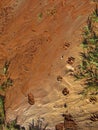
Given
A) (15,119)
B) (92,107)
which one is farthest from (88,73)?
(15,119)

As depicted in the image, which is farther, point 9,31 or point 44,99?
point 9,31

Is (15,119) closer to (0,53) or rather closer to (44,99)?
(44,99)

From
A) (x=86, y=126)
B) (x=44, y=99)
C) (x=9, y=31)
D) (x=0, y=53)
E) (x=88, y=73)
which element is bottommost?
(x=86, y=126)

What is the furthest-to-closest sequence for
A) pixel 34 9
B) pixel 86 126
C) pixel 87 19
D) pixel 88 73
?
pixel 34 9 → pixel 87 19 → pixel 88 73 → pixel 86 126

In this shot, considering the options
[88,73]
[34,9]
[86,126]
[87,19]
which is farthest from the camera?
[34,9]

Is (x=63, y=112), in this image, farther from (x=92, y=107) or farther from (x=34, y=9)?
(x=34, y=9)

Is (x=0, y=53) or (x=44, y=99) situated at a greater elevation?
(x=0, y=53)
